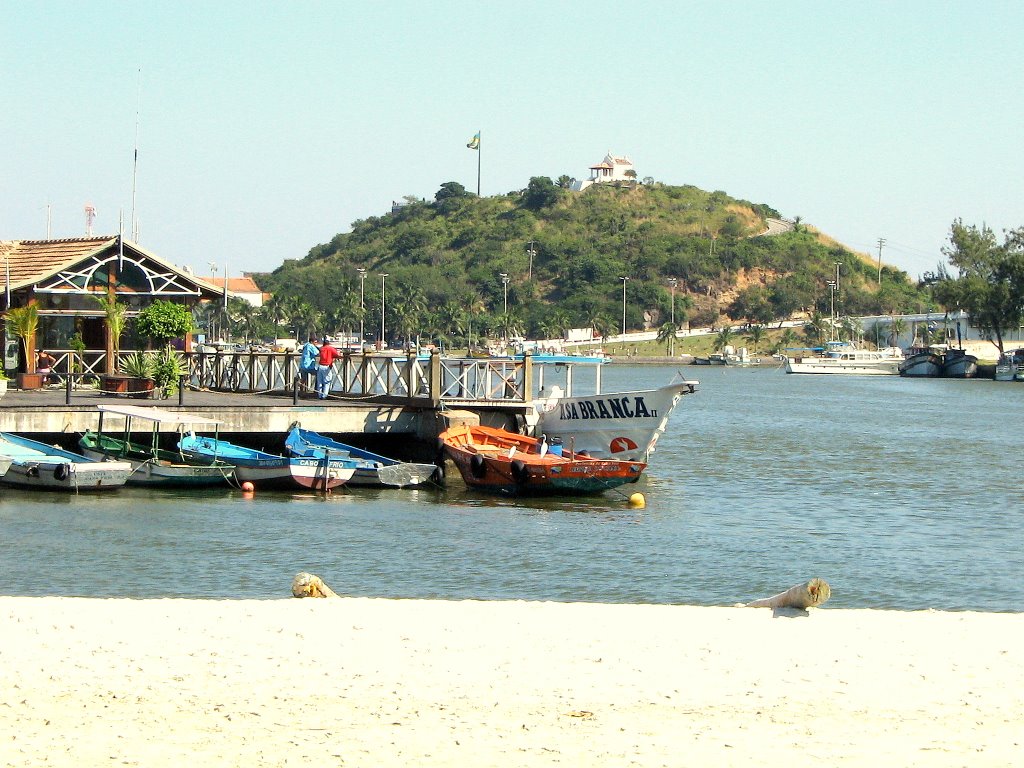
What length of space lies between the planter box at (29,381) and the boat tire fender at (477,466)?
44.4 feet

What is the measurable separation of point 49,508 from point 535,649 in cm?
1588

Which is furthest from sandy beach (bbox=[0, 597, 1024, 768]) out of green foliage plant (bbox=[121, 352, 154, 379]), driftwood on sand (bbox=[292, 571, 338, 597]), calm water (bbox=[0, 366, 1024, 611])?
green foliage plant (bbox=[121, 352, 154, 379])

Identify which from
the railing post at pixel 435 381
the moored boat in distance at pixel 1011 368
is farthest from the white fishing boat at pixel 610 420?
the moored boat in distance at pixel 1011 368

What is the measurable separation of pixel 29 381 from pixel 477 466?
13906 mm

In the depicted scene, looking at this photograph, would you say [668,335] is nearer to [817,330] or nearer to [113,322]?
[817,330]

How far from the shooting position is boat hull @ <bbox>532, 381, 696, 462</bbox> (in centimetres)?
3278

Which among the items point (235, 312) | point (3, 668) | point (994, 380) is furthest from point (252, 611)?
point (235, 312)

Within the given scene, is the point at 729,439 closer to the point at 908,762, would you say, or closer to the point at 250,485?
the point at 250,485

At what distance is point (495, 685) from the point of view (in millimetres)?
12109

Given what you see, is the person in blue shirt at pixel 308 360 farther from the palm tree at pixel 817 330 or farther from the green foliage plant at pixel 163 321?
the palm tree at pixel 817 330

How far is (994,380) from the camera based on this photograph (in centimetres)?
12481

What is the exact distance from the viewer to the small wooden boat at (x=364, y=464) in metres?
30.3

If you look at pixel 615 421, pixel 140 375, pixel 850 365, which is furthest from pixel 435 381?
pixel 850 365

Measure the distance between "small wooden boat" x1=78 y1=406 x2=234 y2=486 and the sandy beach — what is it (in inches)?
530
